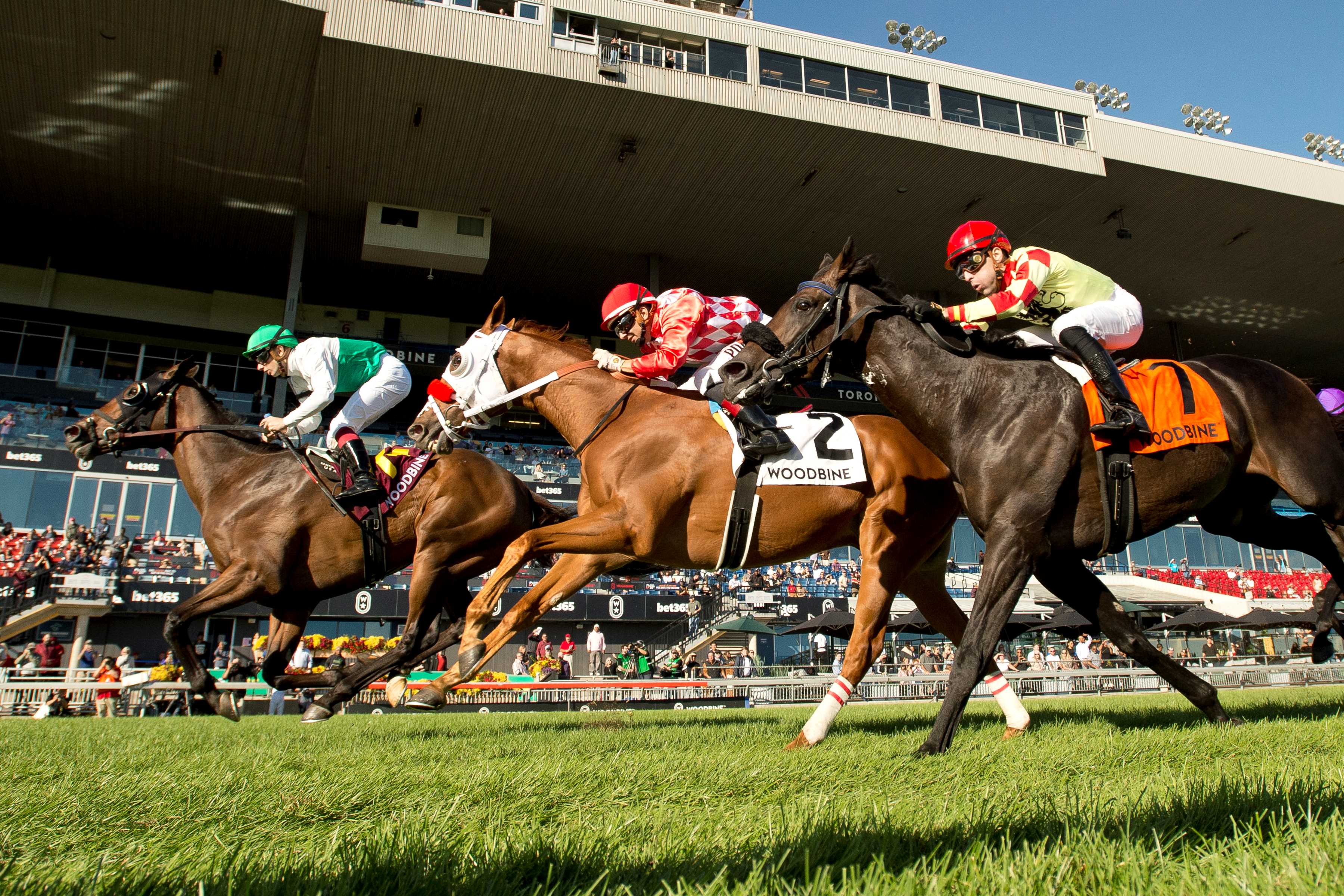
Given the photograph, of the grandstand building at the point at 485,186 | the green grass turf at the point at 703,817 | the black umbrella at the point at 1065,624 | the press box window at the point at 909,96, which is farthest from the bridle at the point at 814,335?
the press box window at the point at 909,96

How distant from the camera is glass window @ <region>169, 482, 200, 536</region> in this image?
29844 millimetres

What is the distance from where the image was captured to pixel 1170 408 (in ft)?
15.7

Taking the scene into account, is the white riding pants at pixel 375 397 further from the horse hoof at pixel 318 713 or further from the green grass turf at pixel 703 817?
the green grass turf at pixel 703 817

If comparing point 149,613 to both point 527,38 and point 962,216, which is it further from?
point 962,216

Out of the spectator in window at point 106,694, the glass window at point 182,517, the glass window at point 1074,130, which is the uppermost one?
the glass window at point 1074,130

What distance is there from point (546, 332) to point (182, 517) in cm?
2824

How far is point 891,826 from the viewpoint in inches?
85.4

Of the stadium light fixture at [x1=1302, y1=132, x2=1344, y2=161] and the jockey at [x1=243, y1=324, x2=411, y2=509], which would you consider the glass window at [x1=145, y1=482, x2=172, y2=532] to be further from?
the stadium light fixture at [x1=1302, y1=132, x2=1344, y2=161]

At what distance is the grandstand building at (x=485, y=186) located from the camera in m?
24.9

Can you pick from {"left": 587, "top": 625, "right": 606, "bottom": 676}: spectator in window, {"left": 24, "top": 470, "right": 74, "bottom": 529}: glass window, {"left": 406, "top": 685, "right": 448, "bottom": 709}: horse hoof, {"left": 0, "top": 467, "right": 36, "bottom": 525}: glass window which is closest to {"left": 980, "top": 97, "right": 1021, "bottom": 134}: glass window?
{"left": 587, "top": 625, "right": 606, "bottom": 676}: spectator in window

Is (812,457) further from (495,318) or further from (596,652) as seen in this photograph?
(596,652)

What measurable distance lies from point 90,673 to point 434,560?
15945 mm

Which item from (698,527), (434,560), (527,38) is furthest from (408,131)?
(698,527)

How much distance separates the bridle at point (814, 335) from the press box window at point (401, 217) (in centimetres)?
2834
